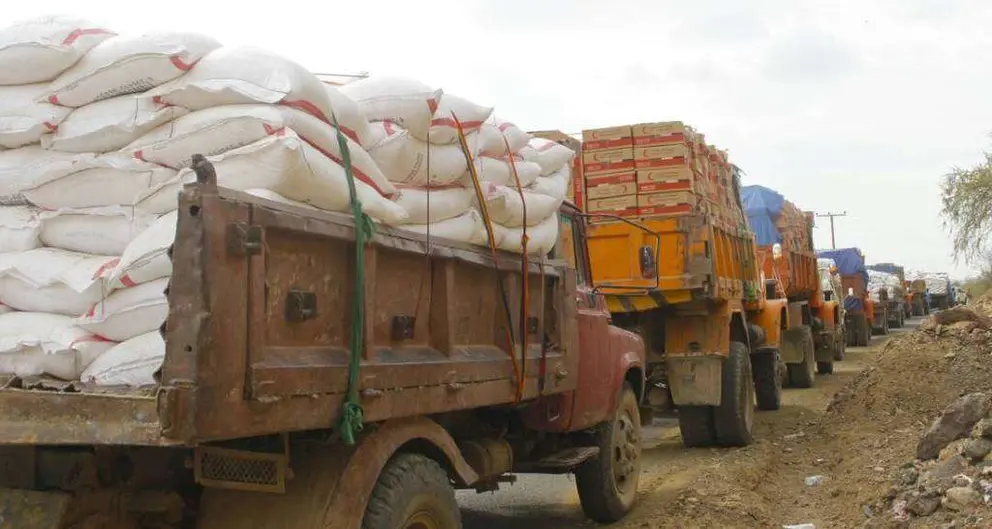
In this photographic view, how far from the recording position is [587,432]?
19.1 ft

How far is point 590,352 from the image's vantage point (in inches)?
218

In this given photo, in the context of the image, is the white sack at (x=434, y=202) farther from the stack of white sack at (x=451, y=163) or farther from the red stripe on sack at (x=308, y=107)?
the red stripe on sack at (x=308, y=107)

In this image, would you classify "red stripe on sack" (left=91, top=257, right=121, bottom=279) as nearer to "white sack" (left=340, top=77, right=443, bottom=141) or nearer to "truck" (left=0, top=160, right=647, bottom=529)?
"truck" (left=0, top=160, right=647, bottom=529)

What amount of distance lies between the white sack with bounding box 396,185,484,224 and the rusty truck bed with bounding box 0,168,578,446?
0.12 meters

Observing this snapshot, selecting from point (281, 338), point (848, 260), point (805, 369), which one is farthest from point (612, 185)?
point (848, 260)

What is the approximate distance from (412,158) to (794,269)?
12593 millimetres

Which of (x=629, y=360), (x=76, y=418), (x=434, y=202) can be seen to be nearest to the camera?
(x=76, y=418)

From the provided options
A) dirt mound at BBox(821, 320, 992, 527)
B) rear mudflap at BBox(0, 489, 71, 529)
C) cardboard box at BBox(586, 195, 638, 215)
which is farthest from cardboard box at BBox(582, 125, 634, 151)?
rear mudflap at BBox(0, 489, 71, 529)

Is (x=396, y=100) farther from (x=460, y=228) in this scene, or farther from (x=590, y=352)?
(x=590, y=352)

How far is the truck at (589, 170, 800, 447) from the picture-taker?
823 centimetres

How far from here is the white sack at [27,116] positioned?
335 cm

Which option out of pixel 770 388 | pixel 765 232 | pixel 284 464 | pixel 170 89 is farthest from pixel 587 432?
pixel 765 232

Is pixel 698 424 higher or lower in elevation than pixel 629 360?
lower

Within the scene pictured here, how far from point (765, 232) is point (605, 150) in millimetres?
7592
